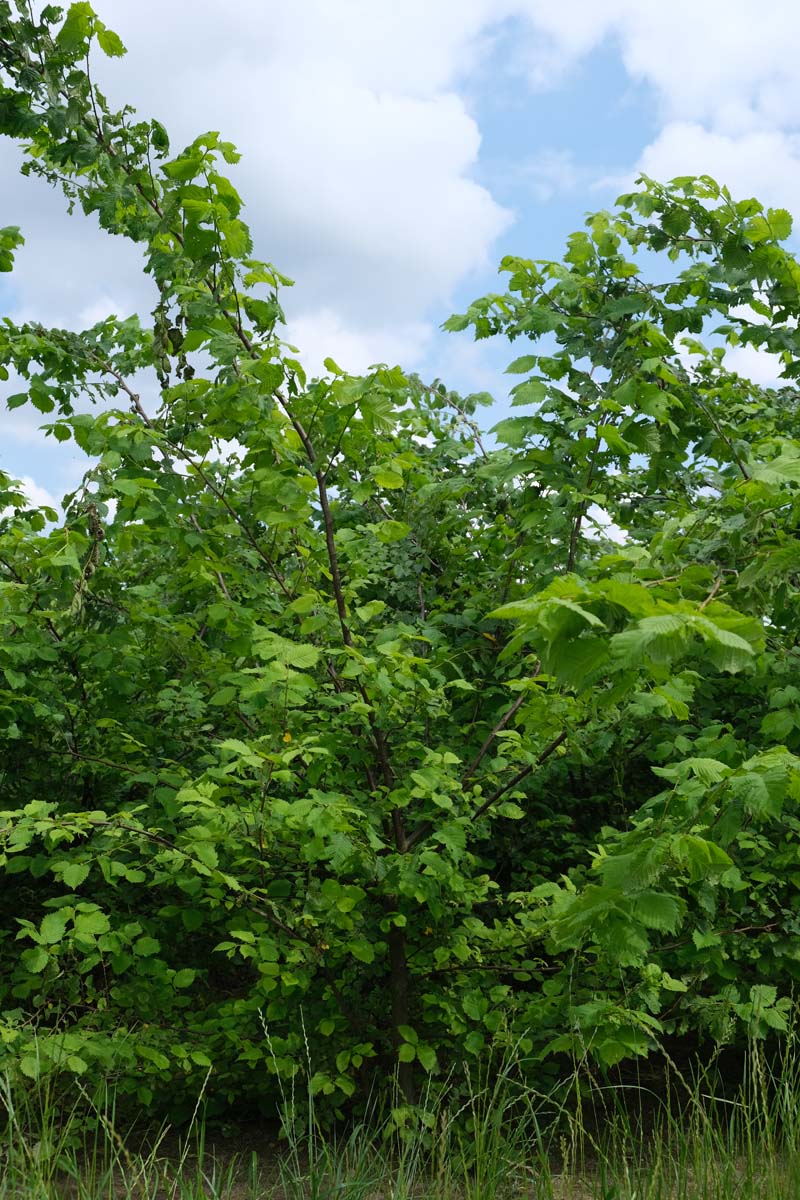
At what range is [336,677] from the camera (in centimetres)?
372

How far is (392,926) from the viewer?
3852 mm

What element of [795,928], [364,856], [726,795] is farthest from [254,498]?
[795,928]

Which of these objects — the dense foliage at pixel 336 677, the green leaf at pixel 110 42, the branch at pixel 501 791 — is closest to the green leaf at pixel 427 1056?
the dense foliage at pixel 336 677

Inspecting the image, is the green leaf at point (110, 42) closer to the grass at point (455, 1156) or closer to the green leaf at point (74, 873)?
the green leaf at point (74, 873)

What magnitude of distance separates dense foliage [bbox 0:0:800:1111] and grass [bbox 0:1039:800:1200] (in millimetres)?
207

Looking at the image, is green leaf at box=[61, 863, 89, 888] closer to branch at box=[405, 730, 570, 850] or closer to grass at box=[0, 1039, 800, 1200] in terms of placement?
grass at box=[0, 1039, 800, 1200]

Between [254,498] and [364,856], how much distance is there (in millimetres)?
1267

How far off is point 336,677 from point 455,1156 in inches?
62.7

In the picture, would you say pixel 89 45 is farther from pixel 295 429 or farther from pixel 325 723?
pixel 325 723

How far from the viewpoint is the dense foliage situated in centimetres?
333

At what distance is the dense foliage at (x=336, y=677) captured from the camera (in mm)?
3328

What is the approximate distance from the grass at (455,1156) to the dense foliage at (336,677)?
207 mm

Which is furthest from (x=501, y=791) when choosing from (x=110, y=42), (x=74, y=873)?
(x=110, y=42)

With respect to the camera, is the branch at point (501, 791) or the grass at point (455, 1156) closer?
the grass at point (455, 1156)
